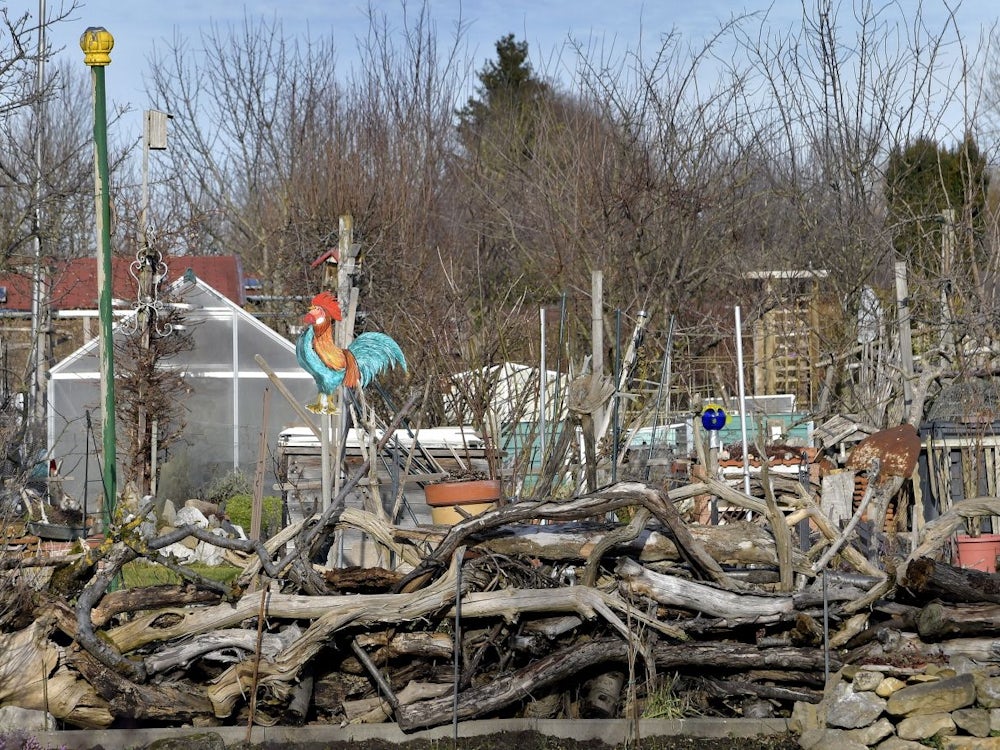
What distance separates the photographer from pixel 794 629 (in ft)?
19.8

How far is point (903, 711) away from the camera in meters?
5.59

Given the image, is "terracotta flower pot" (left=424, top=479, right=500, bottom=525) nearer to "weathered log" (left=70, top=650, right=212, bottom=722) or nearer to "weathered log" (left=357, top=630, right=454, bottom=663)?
"weathered log" (left=357, top=630, right=454, bottom=663)

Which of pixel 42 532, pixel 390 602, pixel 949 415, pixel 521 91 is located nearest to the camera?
pixel 390 602

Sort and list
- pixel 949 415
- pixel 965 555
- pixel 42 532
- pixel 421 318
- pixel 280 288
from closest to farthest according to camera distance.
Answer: pixel 965 555 < pixel 42 532 < pixel 949 415 < pixel 421 318 < pixel 280 288

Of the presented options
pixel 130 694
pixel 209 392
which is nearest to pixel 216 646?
pixel 130 694

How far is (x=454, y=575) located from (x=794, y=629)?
1.85m

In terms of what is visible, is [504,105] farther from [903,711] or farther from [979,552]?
[903,711]

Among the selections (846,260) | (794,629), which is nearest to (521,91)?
(846,260)

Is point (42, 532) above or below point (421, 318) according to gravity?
below

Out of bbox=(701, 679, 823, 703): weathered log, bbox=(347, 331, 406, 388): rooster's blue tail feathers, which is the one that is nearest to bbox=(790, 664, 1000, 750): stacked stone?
bbox=(701, 679, 823, 703): weathered log

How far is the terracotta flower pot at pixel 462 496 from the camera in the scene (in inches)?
316

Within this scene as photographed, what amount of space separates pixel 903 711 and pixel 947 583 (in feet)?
2.82

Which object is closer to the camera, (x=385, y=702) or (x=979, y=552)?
(x=385, y=702)

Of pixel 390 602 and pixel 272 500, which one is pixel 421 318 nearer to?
pixel 272 500
